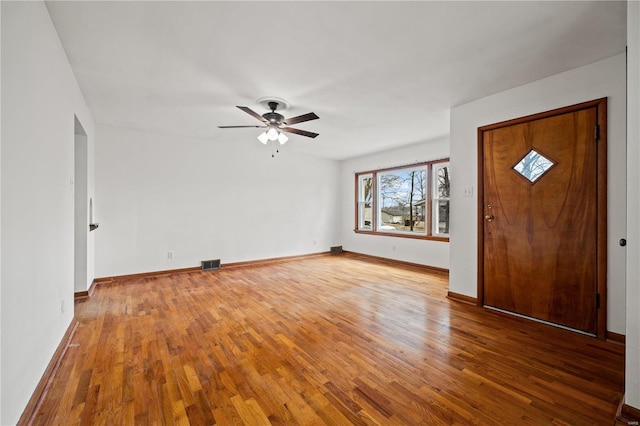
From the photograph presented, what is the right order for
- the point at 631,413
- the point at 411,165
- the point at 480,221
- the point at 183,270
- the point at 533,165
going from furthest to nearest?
the point at 411,165 < the point at 183,270 < the point at 480,221 < the point at 533,165 < the point at 631,413

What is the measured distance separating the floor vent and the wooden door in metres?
4.53

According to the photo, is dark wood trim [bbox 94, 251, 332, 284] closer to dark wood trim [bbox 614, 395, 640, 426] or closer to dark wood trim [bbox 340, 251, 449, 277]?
dark wood trim [bbox 340, 251, 449, 277]

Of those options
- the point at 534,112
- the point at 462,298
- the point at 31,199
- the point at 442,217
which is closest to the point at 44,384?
the point at 31,199

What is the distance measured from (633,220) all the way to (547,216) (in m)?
1.39

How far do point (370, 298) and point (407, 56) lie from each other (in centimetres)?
283

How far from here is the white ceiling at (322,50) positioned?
193cm

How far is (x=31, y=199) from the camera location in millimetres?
1698

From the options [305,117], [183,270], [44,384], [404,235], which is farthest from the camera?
[404,235]

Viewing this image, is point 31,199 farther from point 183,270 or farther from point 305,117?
point 183,270

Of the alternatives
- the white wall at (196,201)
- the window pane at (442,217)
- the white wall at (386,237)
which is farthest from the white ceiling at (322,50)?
the window pane at (442,217)

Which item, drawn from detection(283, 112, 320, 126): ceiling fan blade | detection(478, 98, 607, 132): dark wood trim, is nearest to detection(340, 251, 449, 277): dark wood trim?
detection(478, 98, 607, 132): dark wood trim

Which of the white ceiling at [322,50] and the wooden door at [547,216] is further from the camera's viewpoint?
the wooden door at [547,216]

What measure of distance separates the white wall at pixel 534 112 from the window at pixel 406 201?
1.72 m

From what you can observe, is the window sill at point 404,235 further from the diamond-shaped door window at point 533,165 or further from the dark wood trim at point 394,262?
the diamond-shaped door window at point 533,165
